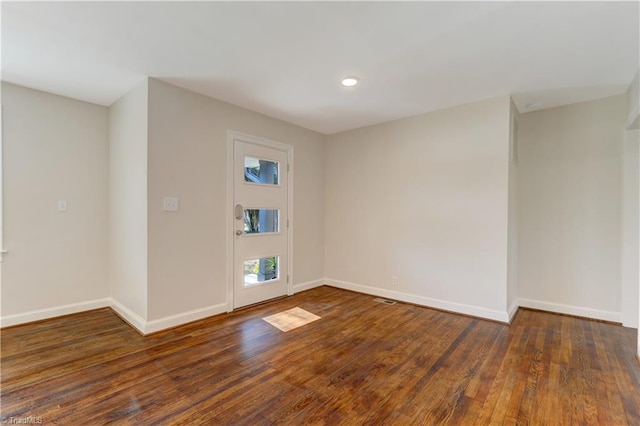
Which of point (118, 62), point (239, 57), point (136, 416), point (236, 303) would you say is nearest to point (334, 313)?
point (236, 303)

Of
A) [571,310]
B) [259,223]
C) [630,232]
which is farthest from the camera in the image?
[259,223]

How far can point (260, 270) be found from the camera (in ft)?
12.8

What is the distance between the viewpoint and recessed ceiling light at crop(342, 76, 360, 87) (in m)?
2.81

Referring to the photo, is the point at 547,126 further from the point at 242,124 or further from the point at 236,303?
the point at 236,303

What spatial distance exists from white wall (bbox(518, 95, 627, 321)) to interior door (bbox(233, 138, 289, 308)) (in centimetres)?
314

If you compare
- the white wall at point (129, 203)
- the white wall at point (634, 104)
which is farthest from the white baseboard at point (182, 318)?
the white wall at point (634, 104)

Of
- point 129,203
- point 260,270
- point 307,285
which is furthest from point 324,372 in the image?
point 129,203

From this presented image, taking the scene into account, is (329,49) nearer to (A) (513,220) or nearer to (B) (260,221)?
(B) (260,221)

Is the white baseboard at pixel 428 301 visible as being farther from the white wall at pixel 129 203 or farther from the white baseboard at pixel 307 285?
the white wall at pixel 129 203

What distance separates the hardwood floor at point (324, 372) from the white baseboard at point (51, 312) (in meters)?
0.12

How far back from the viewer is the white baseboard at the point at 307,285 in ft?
14.3

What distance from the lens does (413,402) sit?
6.14 ft

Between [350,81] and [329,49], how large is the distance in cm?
59

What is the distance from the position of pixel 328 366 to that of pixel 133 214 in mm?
2447
